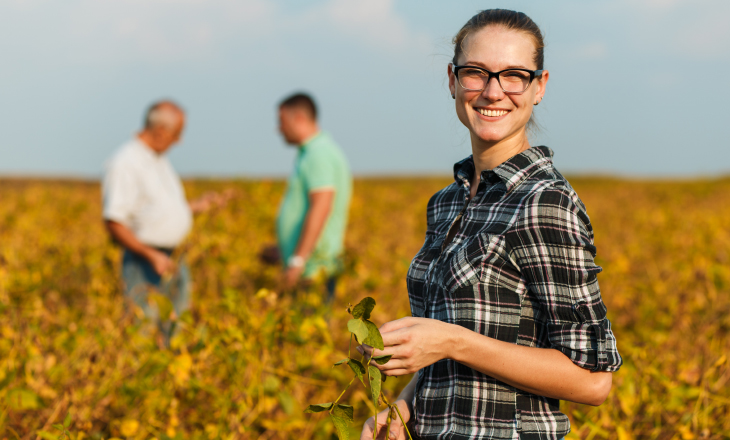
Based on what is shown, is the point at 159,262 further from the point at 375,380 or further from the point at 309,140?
the point at 375,380

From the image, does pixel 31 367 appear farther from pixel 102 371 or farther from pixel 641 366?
pixel 641 366

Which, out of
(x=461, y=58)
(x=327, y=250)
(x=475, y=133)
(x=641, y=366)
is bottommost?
(x=641, y=366)

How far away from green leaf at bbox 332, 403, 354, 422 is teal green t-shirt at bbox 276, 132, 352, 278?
206 cm

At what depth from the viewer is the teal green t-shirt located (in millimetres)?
3244

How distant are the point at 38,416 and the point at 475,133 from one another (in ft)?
6.29

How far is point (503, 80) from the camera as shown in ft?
3.80

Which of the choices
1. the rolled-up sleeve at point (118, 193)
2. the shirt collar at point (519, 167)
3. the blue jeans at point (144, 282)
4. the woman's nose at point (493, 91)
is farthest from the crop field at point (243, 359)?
the woman's nose at point (493, 91)

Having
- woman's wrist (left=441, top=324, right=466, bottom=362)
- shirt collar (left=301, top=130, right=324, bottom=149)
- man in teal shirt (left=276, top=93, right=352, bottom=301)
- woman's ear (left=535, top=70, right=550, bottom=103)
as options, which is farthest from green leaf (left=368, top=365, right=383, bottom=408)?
shirt collar (left=301, top=130, right=324, bottom=149)

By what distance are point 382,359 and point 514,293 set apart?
30 cm

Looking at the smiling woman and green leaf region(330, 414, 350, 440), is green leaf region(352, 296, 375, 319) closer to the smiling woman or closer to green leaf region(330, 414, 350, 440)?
the smiling woman

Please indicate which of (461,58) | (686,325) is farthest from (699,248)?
(461,58)

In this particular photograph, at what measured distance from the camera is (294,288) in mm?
3297

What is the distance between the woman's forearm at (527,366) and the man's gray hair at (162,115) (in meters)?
2.89

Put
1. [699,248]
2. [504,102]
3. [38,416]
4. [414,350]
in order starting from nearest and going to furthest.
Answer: [414,350], [504,102], [38,416], [699,248]
